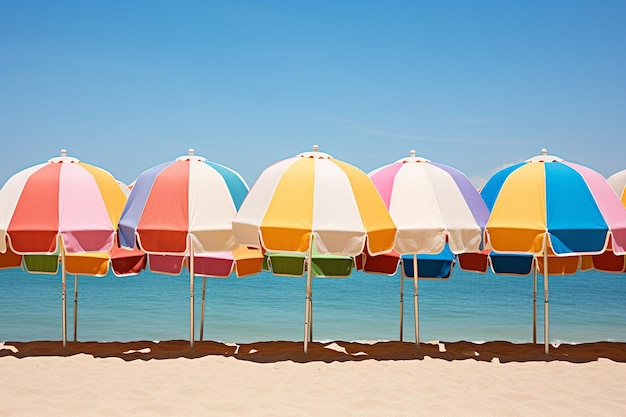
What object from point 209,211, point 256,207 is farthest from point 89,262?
point 256,207

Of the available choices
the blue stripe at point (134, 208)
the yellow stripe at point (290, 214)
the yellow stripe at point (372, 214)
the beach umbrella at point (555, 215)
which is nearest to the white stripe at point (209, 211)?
the blue stripe at point (134, 208)

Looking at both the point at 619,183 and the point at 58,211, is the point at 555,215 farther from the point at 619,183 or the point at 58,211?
the point at 58,211

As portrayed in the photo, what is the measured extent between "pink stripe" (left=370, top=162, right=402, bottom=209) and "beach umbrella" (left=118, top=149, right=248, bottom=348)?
1999 millimetres

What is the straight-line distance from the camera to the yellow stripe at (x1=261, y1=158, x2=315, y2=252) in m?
7.53

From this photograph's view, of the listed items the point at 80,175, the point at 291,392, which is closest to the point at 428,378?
the point at 291,392

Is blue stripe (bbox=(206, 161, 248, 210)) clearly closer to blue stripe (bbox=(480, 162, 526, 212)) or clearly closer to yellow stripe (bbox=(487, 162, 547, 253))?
yellow stripe (bbox=(487, 162, 547, 253))

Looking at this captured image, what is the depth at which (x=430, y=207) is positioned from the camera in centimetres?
845

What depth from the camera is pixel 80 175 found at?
8789 millimetres

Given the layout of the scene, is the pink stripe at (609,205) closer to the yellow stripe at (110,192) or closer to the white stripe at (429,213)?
the white stripe at (429,213)

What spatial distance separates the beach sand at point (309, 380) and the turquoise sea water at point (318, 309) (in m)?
8.72

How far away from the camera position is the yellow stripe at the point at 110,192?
28.8 ft

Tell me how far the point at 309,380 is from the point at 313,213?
197 cm

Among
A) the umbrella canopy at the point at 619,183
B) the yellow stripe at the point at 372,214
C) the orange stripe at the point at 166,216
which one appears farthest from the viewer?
the umbrella canopy at the point at 619,183

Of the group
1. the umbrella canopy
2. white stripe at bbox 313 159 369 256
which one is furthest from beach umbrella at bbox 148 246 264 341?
the umbrella canopy
